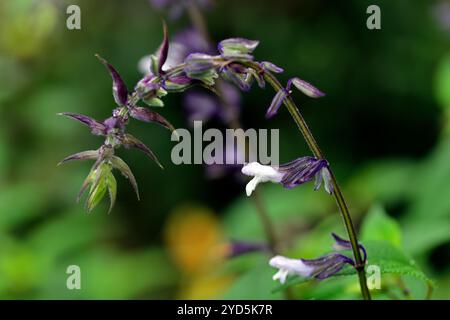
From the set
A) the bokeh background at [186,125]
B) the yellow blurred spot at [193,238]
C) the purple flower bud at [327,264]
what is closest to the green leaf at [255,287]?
the purple flower bud at [327,264]

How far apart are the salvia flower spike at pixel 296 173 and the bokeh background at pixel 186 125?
6.20 ft

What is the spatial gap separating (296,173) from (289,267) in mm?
138

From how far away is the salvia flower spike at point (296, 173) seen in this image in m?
0.98

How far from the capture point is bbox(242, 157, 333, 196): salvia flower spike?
98 centimetres

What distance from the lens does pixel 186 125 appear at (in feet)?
12.4

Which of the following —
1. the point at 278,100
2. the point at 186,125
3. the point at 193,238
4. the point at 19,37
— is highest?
the point at 19,37

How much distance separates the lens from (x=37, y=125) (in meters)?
3.61

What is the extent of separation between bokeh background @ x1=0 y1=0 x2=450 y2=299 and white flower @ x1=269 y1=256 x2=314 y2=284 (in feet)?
6.15

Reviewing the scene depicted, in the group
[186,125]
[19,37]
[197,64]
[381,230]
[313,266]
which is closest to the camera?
[197,64]

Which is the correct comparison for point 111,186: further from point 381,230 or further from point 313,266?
point 381,230

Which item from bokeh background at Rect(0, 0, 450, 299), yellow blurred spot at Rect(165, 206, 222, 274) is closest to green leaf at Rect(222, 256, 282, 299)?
bokeh background at Rect(0, 0, 450, 299)

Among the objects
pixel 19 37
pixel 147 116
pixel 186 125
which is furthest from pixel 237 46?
pixel 19 37

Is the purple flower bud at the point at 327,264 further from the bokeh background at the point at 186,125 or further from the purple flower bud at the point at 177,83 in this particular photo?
the bokeh background at the point at 186,125
